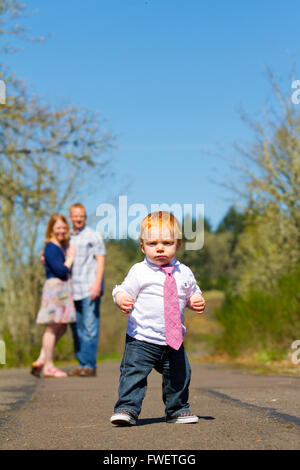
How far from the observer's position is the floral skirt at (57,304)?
7.34m

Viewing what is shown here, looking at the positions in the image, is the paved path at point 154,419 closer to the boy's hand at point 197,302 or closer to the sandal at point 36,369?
the boy's hand at point 197,302

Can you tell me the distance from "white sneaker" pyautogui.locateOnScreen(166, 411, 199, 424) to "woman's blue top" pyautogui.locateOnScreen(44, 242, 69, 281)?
4.15 meters

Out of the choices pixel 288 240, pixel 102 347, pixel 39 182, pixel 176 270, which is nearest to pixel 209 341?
pixel 288 240

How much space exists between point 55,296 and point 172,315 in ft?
13.4

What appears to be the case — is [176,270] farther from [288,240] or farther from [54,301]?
[288,240]

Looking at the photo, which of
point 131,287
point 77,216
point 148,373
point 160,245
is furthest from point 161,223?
point 77,216

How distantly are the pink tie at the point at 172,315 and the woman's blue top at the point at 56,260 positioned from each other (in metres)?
3.98

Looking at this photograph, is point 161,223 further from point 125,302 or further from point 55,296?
point 55,296

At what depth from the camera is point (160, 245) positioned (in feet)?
11.9

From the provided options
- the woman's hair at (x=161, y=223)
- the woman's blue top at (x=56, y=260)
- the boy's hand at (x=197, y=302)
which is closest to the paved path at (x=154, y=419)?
the boy's hand at (x=197, y=302)

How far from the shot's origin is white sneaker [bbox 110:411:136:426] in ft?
10.6

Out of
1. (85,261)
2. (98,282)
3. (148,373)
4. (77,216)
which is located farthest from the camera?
(85,261)

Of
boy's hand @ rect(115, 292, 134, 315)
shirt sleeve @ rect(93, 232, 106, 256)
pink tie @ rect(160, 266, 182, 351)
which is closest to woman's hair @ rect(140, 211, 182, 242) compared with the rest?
pink tie @ rect(160, 266, 182, 351)

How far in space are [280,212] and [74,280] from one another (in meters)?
6.33
